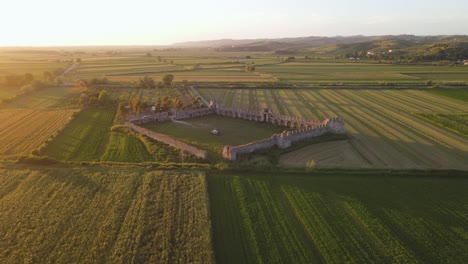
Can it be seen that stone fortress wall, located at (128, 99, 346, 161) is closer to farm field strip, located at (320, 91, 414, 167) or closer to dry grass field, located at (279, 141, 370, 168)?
dry grass field, located at (279, 141, 370, 168)

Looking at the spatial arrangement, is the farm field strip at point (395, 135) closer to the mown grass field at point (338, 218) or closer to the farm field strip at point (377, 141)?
the farm field strip at point (377, 141)

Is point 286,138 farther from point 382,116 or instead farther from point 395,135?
point 382,116

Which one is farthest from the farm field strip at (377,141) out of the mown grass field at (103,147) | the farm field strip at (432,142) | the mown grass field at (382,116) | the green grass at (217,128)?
the mown grass field at (103,147)

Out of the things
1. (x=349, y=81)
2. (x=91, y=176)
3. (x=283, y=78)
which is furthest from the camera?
(x=283, y=78)

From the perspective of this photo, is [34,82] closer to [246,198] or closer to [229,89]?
[229,89]

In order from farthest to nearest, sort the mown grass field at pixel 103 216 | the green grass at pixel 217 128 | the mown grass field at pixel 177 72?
the mown grass field at pixel 177 72 → the green grass at pixel 217 128 → the mown grass field at pixel 103 216

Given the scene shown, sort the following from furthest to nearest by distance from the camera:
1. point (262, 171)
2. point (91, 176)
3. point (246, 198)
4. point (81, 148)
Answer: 1. point (81, 148)
2. point (262, 171)
3. point (91, 176)
4. point (246, 198)

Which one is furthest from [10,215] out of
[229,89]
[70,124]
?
[229,89]
